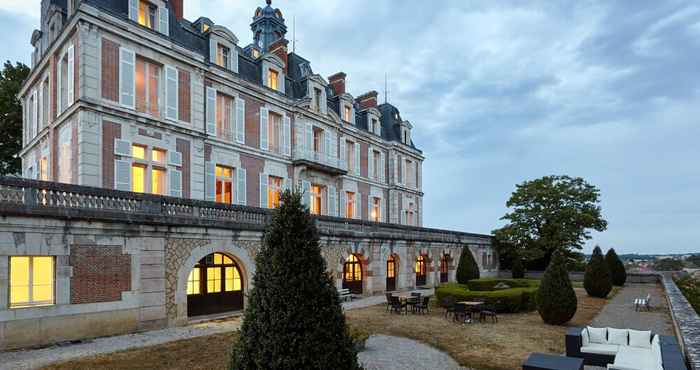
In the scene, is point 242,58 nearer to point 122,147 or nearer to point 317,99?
point 317,99

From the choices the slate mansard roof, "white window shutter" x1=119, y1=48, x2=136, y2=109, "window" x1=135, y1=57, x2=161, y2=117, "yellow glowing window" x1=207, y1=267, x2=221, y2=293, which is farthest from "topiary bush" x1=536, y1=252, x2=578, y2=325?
the slate mansard roof

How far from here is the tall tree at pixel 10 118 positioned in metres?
25.1

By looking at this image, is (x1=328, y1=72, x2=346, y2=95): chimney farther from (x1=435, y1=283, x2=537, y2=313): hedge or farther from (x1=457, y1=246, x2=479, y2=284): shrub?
(x1=435, y1=283, x2=537, y2=313): hedge

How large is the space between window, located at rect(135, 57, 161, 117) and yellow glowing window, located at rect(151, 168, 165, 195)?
2.24 metres

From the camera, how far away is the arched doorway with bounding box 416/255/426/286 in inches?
1072

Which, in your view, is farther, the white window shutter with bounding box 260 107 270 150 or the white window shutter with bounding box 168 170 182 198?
the white window shutter with bounding box 260 107 270 150

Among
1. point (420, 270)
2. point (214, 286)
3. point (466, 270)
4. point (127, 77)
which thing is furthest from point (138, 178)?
point (420, 270)

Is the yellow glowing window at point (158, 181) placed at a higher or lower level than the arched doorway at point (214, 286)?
higher

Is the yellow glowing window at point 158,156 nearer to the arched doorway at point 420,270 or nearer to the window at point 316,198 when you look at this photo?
the window at point 316,198

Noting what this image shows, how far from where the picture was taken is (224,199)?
20.3 metres

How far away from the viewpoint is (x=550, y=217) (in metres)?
32.2

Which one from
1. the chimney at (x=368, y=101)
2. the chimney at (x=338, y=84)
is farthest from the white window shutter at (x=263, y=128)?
the chimney at (x=368, y=101)

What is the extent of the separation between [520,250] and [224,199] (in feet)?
75.8

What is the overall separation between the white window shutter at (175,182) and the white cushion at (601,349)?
14919mm
